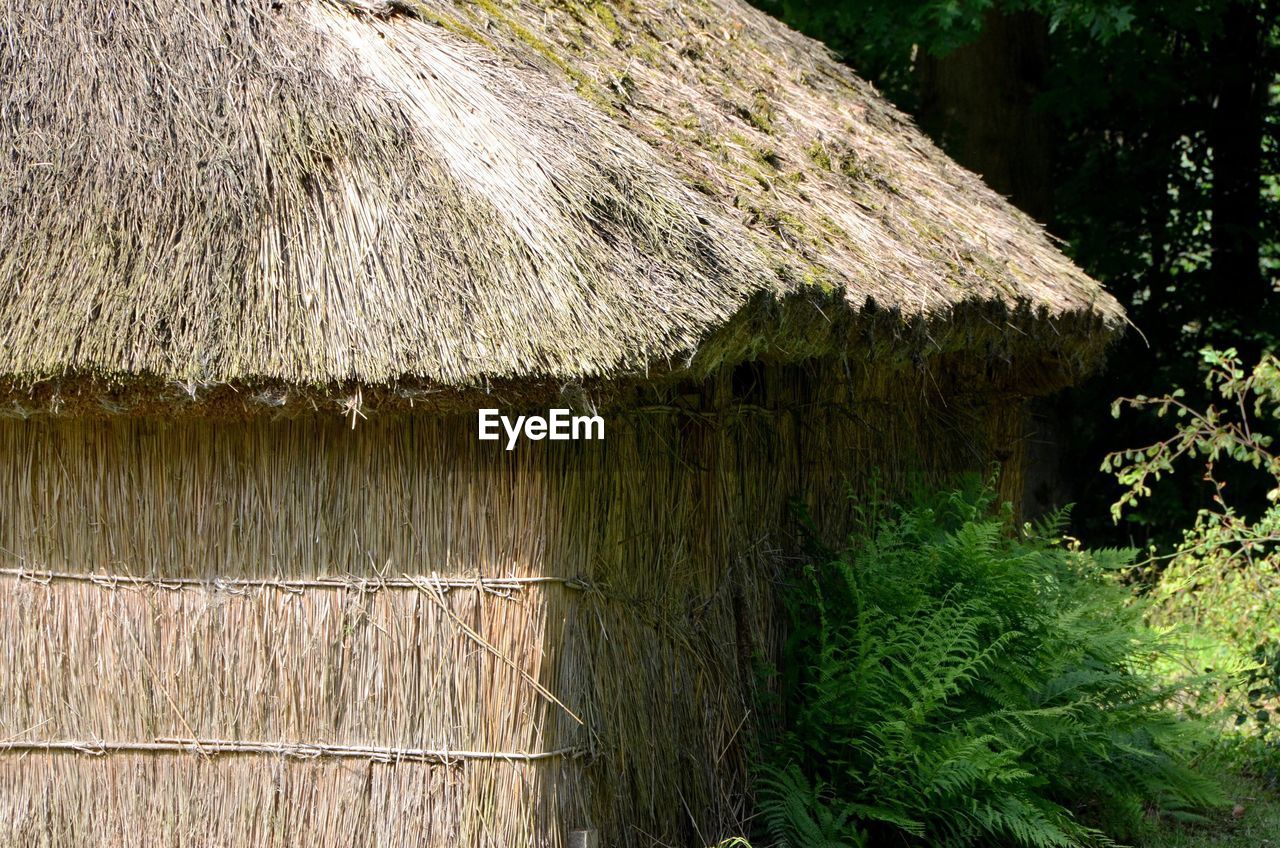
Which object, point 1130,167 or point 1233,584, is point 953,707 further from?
point 1130,167

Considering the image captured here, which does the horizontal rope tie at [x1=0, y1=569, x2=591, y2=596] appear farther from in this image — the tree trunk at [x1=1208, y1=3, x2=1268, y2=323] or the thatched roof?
the tree trunk at [x1=1208, y1=3, x2=1268, y2=323]

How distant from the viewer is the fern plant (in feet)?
15.7

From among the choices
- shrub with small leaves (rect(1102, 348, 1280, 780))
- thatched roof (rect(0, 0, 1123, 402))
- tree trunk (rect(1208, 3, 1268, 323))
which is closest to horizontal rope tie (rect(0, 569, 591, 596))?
thatched roof (rect(0, 0, 1123, 402))

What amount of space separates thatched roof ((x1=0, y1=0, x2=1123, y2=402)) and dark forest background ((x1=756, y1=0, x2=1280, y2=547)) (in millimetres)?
6245

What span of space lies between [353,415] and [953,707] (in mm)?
2490

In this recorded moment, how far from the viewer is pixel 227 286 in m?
3.96

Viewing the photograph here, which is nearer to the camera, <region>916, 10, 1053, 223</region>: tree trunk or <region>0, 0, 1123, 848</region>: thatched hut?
<region>0, 0, 1123, 848</region>: thatched hut

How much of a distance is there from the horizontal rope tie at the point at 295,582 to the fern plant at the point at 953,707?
1265 mm

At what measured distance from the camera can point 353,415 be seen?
12.7ft

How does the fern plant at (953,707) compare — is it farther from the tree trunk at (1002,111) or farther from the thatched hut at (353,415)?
the tree trunk at (1002,111)

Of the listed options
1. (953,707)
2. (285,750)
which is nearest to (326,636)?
(285,750)

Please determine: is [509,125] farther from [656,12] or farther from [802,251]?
[656,12]

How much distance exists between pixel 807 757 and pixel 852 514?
1.20m

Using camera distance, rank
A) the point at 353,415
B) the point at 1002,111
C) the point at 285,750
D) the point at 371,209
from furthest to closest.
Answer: the point at 1002,111 → the point at 285,750 → the point at 371,209 → the point at 353,415
